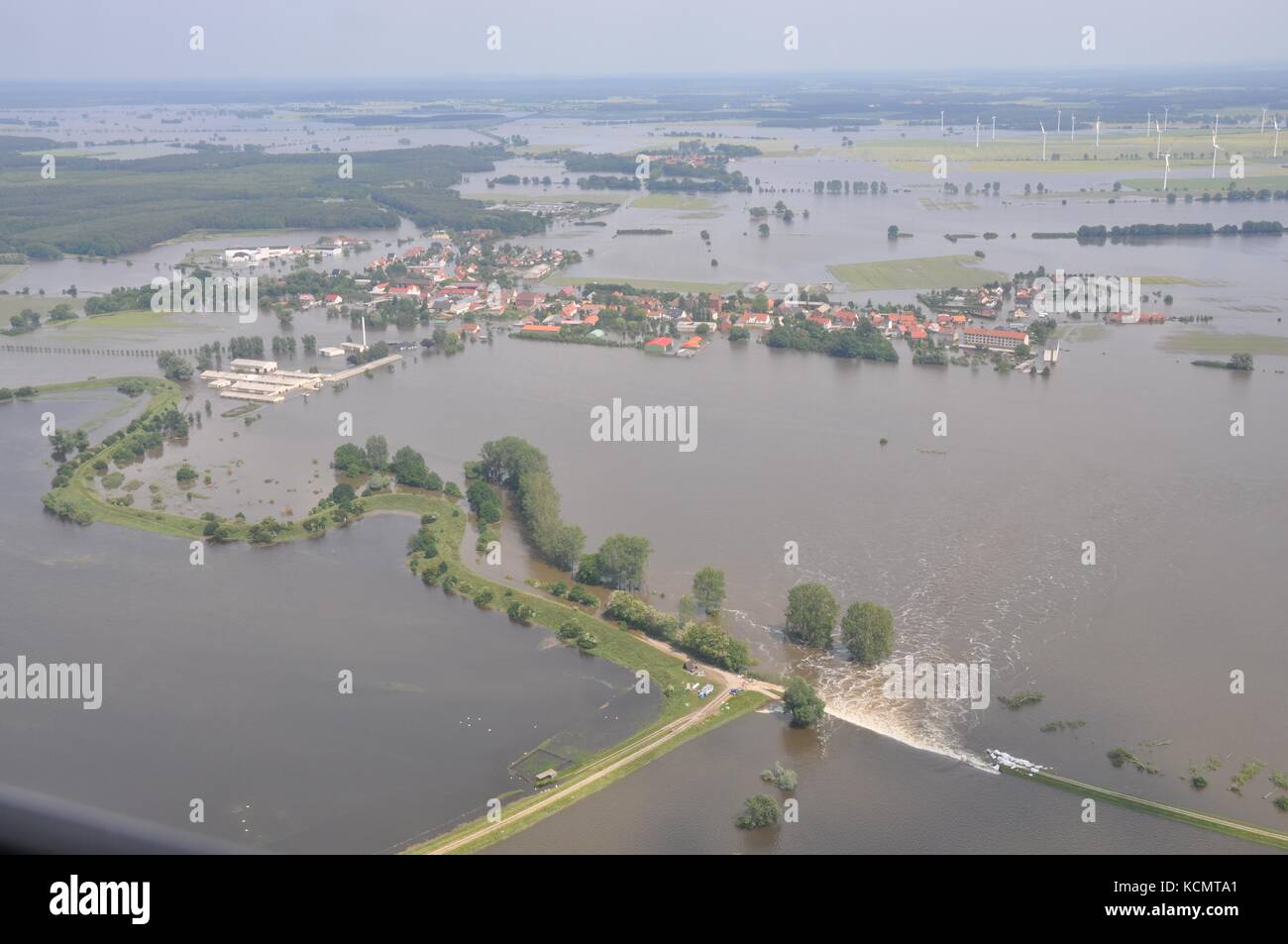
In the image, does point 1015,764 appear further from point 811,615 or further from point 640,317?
point 640,317

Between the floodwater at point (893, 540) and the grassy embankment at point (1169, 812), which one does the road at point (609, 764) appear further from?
the grassy embankment at point (1169, 812)

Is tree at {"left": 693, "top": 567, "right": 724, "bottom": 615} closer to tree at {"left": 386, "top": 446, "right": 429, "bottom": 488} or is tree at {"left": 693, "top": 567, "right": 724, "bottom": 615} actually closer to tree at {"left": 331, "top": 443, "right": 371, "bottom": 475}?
tree at {"left": 386, "top": 446, "right": 429, "bottom": 488}

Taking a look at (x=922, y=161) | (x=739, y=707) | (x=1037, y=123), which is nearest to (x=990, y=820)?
(x=739, y=707)

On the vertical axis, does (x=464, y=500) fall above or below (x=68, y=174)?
below

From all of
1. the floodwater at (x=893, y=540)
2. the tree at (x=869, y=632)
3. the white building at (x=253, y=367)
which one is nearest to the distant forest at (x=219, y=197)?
the floodwater at (x=893, y=540)

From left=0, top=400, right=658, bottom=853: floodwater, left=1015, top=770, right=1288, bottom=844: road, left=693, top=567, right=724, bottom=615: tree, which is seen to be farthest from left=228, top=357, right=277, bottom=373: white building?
left=1015, top=770, right=1288, bottom=844: road

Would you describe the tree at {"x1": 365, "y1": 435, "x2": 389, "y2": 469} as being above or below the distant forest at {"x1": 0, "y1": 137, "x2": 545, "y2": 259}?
below

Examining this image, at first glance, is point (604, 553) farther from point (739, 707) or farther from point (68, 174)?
point (68, 174)

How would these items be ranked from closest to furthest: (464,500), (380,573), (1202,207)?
1. (380,573)
2. (464,500)
3. (1202,207)
